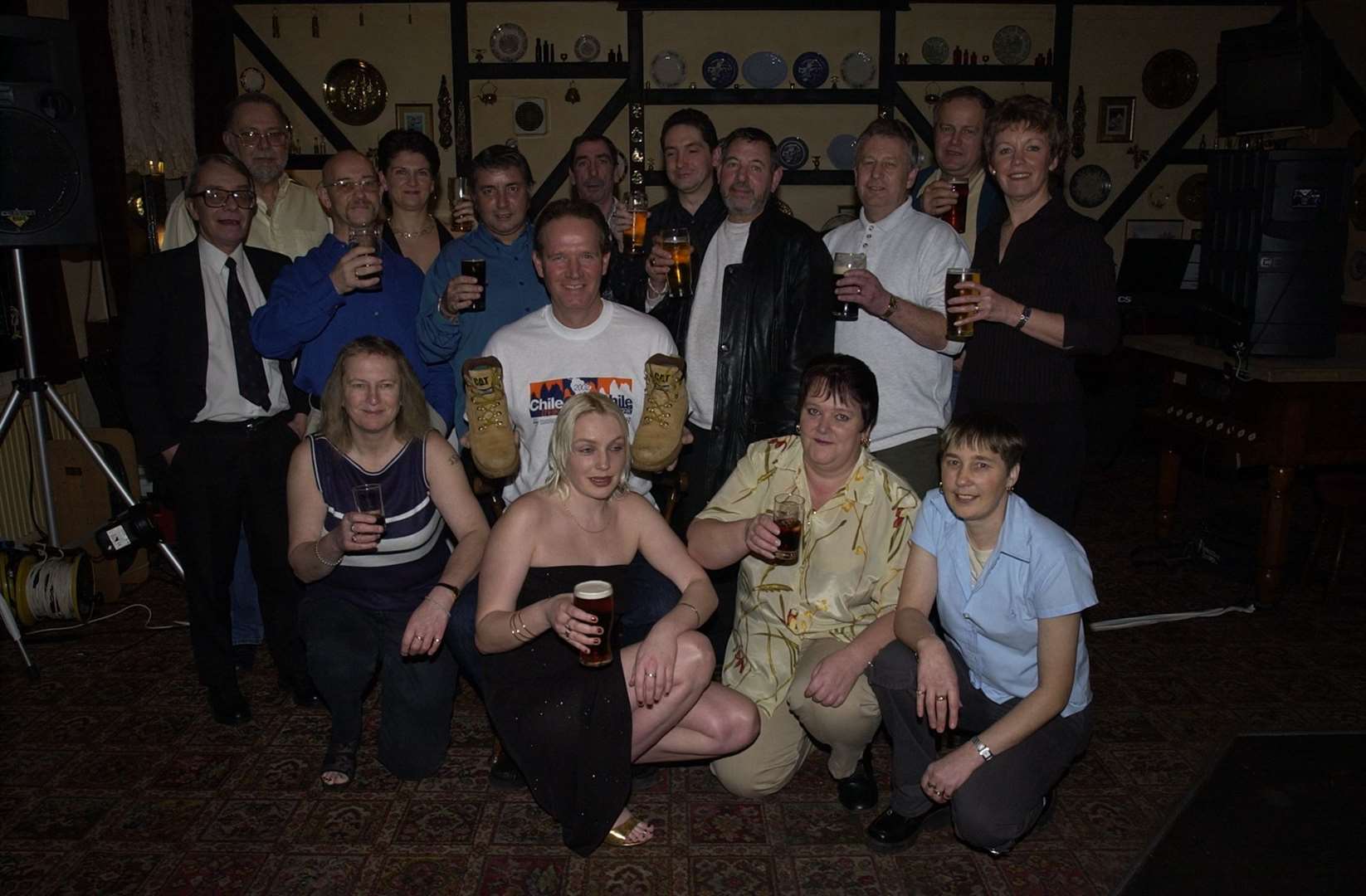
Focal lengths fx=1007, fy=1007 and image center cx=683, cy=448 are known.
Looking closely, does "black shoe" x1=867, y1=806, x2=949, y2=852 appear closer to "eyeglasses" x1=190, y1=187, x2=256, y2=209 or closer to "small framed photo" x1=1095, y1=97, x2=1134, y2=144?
"eyeglasses" x1=190, y1=187, x2=256, y2=209

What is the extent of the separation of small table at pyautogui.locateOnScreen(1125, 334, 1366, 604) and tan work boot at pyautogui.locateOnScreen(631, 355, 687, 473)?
2707 mm

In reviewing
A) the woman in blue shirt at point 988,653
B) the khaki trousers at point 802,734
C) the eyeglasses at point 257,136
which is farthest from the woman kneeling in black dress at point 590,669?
the eyeglasses at point 257,136

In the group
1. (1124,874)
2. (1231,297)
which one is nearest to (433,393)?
(1124,874)

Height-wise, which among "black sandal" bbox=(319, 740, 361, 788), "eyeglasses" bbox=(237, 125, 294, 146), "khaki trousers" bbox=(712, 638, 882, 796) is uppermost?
"eyeglasses" bbox=(237, 125, 294, 146)

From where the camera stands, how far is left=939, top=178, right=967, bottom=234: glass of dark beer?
3.49 metres

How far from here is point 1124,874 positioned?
259 cm

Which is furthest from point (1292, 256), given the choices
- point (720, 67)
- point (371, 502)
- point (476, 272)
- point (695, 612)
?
point (720, 67)

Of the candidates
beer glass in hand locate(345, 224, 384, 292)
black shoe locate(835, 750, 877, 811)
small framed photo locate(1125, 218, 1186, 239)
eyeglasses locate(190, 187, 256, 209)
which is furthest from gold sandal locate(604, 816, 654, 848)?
small framed photo locate(1125, 218, 1186, 239)

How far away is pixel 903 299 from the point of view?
3170 mm

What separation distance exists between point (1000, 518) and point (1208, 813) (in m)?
1.17

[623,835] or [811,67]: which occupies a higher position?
[811,67]

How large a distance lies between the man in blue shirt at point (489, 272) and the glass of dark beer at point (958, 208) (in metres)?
1.45

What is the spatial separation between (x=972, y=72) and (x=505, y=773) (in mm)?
7782

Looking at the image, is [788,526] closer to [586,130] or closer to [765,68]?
[586,130]
